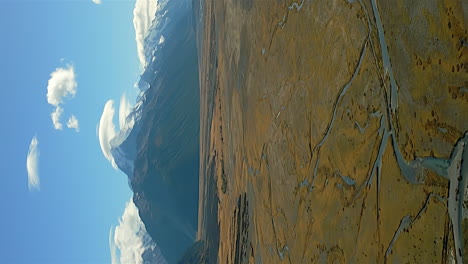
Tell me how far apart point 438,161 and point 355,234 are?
564 mm

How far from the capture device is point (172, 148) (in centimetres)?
1113

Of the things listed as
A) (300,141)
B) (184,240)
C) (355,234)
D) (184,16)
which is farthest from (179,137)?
(355,234)

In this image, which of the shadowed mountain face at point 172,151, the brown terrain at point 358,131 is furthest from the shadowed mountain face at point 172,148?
the brown terrain at point 358,131

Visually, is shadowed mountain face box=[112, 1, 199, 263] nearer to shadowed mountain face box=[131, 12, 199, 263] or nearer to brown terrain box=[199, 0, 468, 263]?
shadowed mountain face box=[131, 12, 199, 263]

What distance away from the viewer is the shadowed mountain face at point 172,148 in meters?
11.1

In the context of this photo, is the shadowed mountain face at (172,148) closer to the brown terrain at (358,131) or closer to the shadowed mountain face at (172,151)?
the shadowed mountain face at (172,151)

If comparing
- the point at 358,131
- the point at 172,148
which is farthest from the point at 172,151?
the point at 358,131

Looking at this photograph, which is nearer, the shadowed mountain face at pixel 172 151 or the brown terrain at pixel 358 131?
the brown terrain at pixel 358 131

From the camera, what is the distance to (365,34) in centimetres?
198

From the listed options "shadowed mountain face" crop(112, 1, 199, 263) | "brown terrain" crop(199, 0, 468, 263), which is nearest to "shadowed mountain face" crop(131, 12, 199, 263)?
"shadowed mountain face" crop(112, 1, 199, 263)

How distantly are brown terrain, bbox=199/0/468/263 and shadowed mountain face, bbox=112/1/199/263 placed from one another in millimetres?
7346

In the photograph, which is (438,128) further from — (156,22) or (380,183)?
(156,22)

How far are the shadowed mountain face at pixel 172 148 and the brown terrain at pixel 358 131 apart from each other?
24.1 feet

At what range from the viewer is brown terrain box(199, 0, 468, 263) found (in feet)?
4.96
